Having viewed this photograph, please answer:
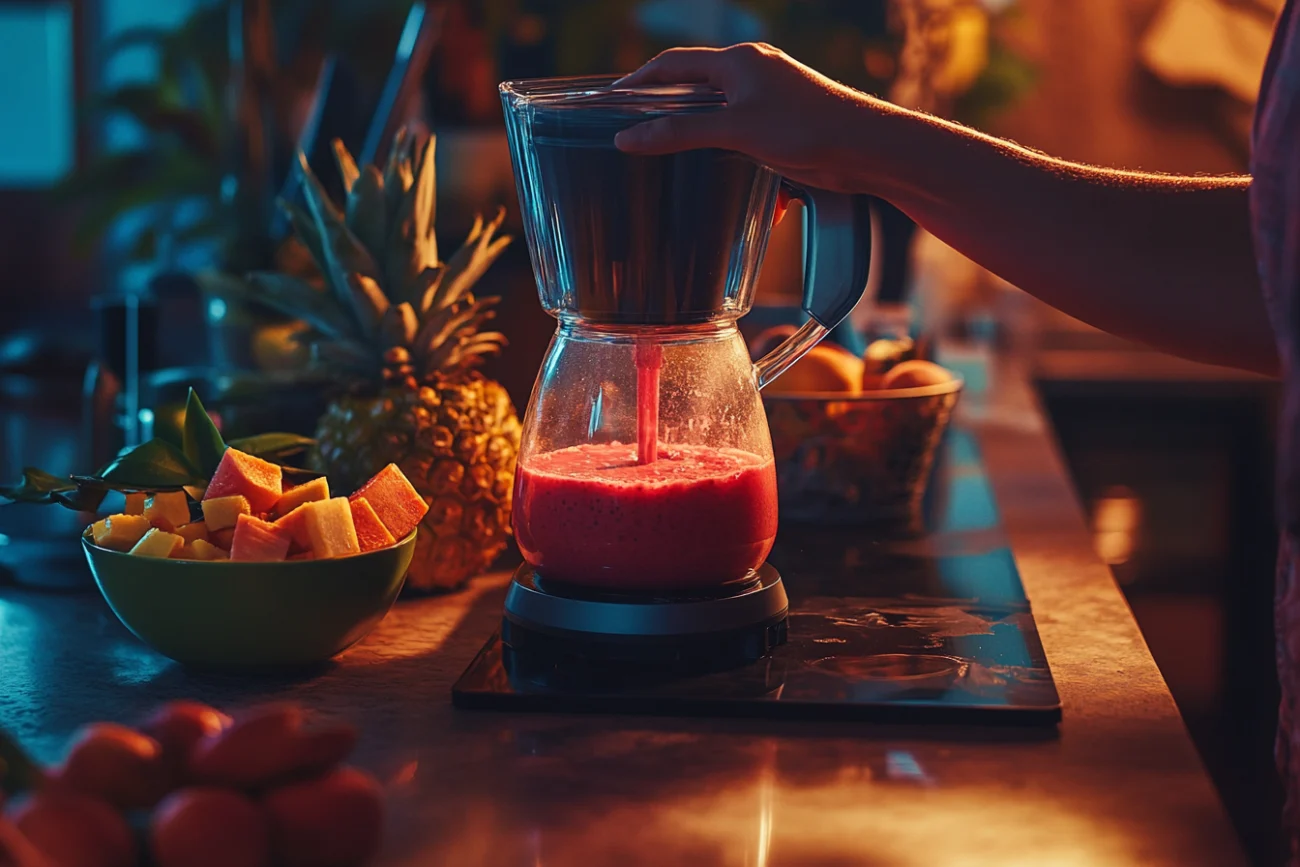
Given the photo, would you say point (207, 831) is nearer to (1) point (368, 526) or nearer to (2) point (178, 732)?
(2) point (178, 732)

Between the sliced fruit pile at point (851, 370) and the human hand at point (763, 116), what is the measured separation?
513 millimetres

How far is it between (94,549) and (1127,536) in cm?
250

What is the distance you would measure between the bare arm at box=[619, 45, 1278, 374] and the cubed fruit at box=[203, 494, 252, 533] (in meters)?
0.38

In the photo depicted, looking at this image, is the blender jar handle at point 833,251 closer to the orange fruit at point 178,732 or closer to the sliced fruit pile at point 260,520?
the sliced fruit pile at point 260,520

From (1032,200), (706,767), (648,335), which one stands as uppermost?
(1032,200)

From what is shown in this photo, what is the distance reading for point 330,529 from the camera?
Result: 3.06 ft

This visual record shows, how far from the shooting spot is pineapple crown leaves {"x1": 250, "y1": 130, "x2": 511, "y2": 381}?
118 cm

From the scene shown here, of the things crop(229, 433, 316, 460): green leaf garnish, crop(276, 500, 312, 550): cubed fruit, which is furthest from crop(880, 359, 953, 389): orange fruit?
crop(276, 500, 312, 550): cubed fruit

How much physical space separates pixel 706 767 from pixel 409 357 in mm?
533

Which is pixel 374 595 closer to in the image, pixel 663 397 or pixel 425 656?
pixel 425 656

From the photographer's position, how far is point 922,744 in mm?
847

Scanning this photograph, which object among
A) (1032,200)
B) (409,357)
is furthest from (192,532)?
(1032,200)

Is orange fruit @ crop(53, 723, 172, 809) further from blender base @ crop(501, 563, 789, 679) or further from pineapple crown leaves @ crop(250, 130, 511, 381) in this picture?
pineapple crown leaves @ crop(250, 130, 511, 381)

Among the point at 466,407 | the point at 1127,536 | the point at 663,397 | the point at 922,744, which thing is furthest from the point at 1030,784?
the point at 1127,536
